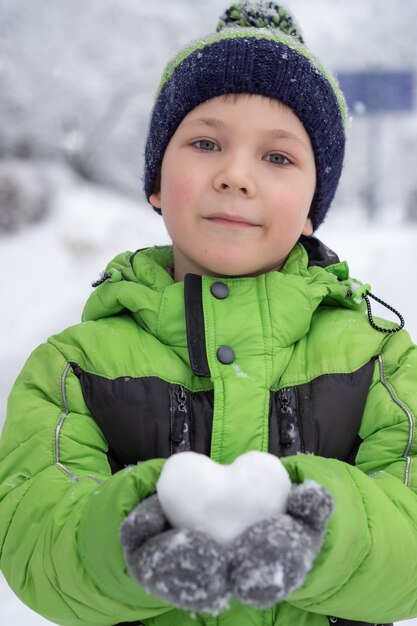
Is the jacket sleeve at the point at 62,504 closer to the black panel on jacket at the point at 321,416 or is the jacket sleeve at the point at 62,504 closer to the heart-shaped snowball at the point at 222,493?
the heart-shaped snowball at the point at 222,493

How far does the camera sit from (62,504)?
111 centimetres

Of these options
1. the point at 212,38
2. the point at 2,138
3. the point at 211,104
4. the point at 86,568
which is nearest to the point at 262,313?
the point at 211,104

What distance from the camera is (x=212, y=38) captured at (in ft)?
5.53

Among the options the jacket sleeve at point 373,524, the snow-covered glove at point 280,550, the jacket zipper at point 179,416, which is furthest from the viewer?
the jacket zipper at point 179,416

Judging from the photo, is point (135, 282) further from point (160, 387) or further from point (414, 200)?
point (414, 200)

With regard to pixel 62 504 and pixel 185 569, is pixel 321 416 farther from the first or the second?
pixel 185 569

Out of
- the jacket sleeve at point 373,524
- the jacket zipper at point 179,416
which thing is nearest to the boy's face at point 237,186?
the jacket zipper at point 179,416

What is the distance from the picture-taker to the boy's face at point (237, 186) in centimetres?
146

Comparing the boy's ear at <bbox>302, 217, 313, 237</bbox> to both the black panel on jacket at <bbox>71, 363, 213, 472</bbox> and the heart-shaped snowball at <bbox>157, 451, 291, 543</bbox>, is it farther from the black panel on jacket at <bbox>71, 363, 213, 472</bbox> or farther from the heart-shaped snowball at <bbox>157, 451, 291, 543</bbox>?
the heart-shaped snowball at <bbox>157, 451, 291, 543</bbox>

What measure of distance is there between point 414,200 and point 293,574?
22.1ft

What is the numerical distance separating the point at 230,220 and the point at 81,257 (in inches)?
142

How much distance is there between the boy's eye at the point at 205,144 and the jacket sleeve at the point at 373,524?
633 mm

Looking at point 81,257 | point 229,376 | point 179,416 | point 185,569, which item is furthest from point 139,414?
point 81,257

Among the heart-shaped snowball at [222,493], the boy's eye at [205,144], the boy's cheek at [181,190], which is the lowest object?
the heart-shaped snowball at [222,493]
